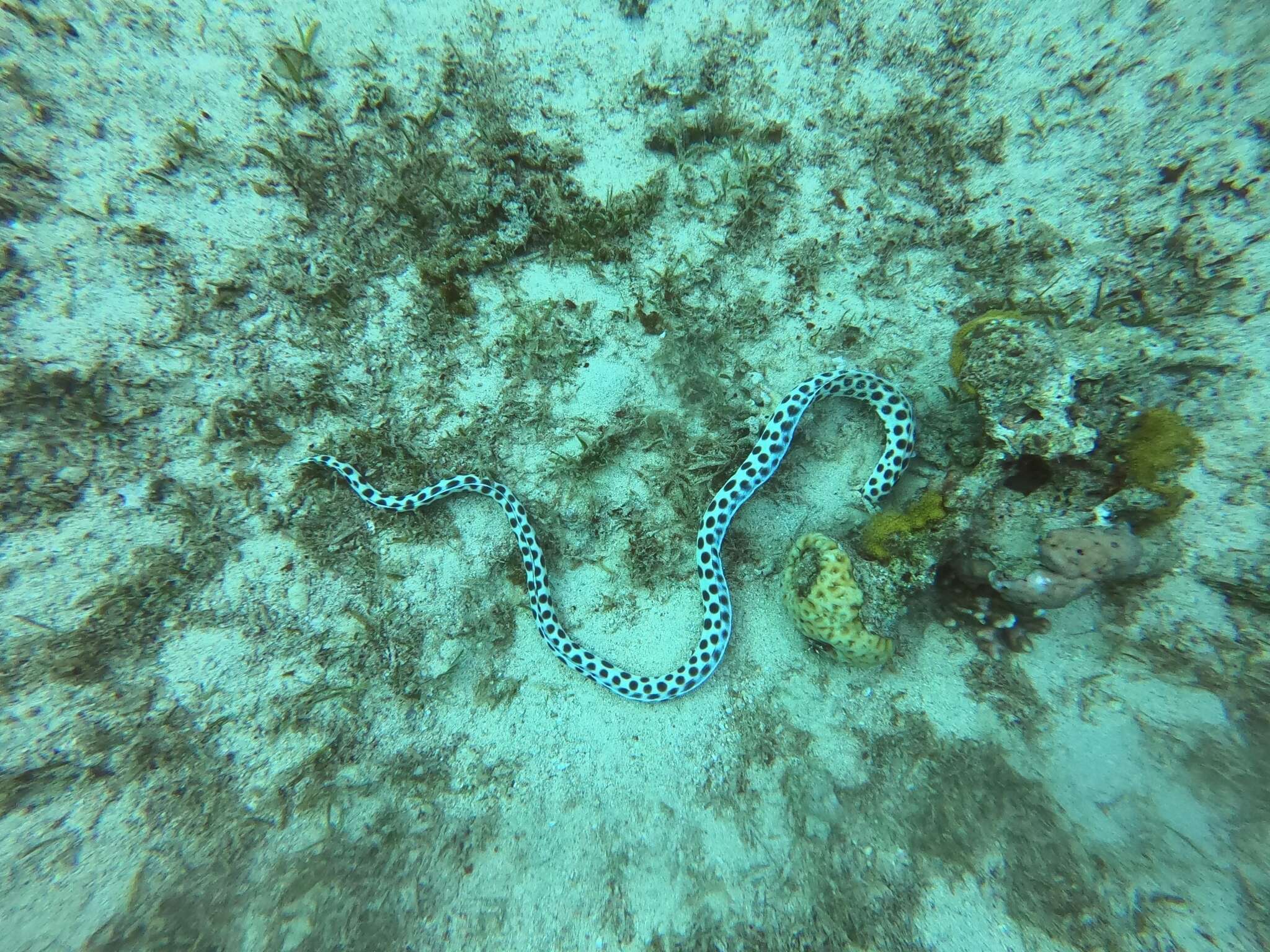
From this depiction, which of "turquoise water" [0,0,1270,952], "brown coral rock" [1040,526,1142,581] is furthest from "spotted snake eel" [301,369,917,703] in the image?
"brown coral rock" [1040,526,1142,581]

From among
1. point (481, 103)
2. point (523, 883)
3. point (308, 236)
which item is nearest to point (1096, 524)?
point (523, 883)

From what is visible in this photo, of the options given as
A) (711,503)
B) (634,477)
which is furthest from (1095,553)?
(634,477)

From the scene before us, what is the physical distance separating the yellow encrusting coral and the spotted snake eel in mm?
550

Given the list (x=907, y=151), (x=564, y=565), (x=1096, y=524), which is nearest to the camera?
(x=1096, y=524)

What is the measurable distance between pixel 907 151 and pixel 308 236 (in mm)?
4351

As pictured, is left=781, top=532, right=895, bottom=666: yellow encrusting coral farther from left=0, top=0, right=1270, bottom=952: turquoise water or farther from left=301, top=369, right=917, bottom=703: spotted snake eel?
left=301, top=369, right=917, bottom=703: spotted snake eel

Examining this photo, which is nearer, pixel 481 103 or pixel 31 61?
pixel 31 61

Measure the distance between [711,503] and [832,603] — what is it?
3.39 feet

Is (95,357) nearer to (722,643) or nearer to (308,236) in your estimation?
(308,236)

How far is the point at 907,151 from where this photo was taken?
3.41 m

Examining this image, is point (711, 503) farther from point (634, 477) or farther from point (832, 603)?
point (832, 603)

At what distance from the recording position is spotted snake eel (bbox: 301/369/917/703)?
3304 mm

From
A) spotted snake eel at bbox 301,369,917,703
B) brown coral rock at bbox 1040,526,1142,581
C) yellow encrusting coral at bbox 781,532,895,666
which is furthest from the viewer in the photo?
spotted snake eel at bbox 301,369,917,703

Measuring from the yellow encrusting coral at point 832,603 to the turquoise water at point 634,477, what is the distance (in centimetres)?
3
